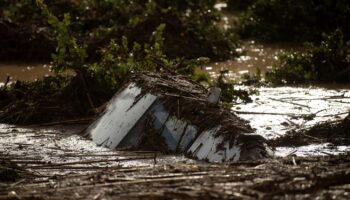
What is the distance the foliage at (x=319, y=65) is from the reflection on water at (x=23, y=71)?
133 inches

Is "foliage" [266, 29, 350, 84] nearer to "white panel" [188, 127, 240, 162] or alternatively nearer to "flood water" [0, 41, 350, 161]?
"flood water" [0, 41, 350, 161]

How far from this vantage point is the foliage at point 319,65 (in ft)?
32.1

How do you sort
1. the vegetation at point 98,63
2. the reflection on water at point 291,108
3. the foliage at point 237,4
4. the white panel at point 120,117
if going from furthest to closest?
the foliage at point 237,4, the vegetation at point 98,63, the reflection on water at point 291,108, the white panel at point 120,117

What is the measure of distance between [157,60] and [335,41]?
3.23 m

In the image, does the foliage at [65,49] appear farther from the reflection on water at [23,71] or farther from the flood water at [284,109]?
the reflection on water at [23,71]

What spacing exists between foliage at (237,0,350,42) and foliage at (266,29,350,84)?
6.77ft

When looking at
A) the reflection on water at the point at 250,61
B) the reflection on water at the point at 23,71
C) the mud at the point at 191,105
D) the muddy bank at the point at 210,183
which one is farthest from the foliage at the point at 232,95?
the reflection on water at the point at 23,71

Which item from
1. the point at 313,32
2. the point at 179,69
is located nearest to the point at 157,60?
the point at 179,69

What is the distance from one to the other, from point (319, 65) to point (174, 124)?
175 inches

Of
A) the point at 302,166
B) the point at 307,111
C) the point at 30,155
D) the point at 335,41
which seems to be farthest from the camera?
the point at 335,41

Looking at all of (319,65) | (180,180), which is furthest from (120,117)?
(319,65)

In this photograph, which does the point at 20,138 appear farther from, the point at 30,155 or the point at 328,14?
the point at 328,14

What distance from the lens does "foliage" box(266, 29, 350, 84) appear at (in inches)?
385

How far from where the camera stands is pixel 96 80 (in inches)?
322
